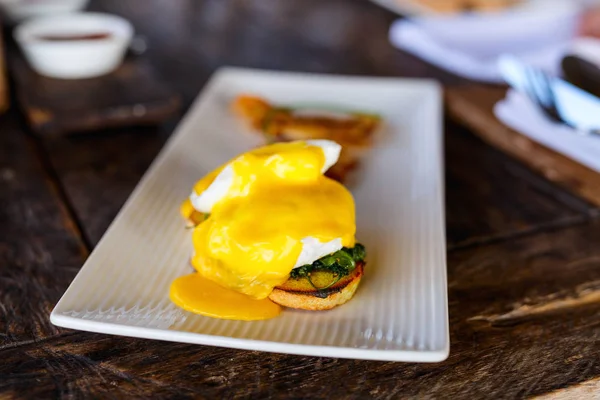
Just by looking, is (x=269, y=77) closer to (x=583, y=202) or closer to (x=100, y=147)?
(x=100, y=147)

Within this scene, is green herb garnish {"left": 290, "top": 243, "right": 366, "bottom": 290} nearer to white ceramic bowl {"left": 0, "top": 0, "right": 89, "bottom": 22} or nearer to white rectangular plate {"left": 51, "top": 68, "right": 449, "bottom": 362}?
white rectangular plate {"left": 51, "top": 68, "right": 449, "bottom": 362}

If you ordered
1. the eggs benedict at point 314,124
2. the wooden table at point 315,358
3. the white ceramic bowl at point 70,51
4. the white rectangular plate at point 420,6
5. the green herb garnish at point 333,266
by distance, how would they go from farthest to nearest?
1. the white rectangular plate at point 420,6
2. the white ceramic bowl at point 70,51
3. the eggs benedict at point 314,124
4. the green herb garnish at point 333,266
5. the wooden table at point 315,358

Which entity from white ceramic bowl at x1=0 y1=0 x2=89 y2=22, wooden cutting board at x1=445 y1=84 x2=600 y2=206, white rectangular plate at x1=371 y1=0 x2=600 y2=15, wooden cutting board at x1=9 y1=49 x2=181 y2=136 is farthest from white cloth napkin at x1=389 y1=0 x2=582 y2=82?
white ceramic bowl at x1=0 y1=0 x2=89 y2=22

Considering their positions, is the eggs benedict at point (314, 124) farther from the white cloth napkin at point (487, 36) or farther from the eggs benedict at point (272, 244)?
the white cloth napkin at point (487, 36)

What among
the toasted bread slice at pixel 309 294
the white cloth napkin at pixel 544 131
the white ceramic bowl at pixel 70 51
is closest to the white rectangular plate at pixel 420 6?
the white cloth napkin at pixel 544 131

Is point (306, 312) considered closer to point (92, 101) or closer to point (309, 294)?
point (309, 294)

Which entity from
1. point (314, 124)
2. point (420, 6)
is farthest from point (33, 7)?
point (420, 6)

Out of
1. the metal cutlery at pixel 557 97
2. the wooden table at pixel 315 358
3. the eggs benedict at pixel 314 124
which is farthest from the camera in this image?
the eggs benedict at pixel 314 124
